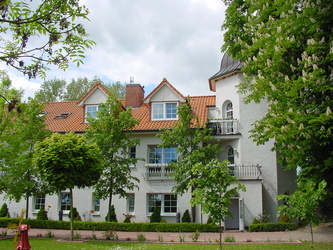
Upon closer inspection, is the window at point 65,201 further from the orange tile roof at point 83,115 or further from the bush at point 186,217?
the bush at point 186,217

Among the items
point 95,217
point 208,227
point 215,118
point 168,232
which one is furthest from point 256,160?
point 95,217

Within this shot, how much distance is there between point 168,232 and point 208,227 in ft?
7.78

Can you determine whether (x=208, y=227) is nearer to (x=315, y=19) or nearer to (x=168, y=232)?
(x=168, y=232)

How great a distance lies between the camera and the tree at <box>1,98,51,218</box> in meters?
17.3

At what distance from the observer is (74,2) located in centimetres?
572

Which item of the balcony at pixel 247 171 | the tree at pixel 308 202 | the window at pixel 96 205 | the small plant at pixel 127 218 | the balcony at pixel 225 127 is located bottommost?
the small plant at pixel 127 218

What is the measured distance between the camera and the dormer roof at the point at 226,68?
80.7ft

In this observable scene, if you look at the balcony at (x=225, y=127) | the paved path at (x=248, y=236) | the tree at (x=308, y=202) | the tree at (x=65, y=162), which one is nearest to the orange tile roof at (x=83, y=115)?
the balcony at (x=225, y=127)

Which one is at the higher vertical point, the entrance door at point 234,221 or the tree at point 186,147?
the tree at point 186,147

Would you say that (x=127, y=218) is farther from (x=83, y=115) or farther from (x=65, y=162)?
(x=83, y=115)

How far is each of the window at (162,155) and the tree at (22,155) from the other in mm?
7326

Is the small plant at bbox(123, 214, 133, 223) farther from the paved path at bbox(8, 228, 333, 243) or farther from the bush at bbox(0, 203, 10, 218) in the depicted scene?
the bush at bbox(0, 203, 10, 218)

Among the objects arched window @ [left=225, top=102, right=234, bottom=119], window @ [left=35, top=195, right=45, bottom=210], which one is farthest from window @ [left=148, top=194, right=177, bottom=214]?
window @ [left=35, top=195, right=45, bottom=210]

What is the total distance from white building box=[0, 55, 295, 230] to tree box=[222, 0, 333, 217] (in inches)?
295
